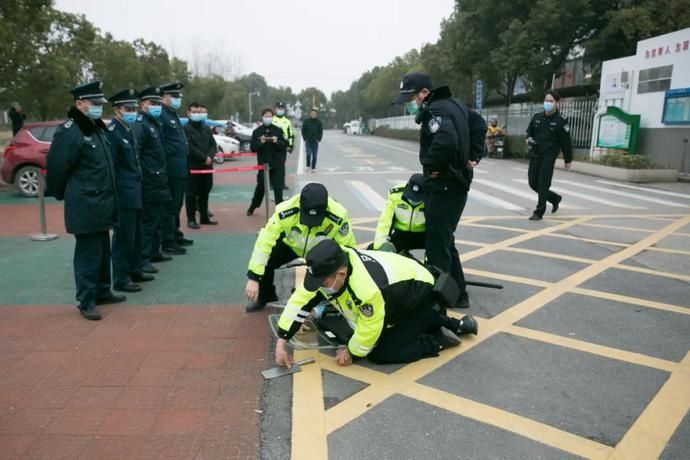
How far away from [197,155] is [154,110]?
199cm

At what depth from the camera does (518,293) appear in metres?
5.36

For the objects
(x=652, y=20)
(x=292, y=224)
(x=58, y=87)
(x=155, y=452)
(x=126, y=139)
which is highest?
(x=652, y=20)

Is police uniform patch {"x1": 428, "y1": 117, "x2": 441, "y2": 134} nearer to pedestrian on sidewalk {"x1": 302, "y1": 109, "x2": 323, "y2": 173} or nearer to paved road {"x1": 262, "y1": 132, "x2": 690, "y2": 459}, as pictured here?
paved road {"x1": 262, "y1": 132, "x2": 690, "y2": 459}

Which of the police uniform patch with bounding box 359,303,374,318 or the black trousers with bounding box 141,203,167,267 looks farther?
the black trousers with bounding box 141,203,167,267

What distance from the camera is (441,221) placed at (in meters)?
4.61

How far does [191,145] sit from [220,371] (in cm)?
523

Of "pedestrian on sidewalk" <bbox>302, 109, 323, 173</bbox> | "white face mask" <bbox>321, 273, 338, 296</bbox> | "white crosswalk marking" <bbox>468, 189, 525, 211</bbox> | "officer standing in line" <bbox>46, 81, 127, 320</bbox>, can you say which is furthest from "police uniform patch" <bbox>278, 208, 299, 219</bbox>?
"pedestrian on sidewalk" <bbox>302, 109, 323, 173</bbox>

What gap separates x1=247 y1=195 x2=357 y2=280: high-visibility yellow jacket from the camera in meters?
4.06

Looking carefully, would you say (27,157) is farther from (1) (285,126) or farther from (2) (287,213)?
(2) (287,213)

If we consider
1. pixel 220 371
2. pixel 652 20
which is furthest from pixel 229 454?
pixel 652 20

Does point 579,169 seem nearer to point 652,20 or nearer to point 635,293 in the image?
point 652,20

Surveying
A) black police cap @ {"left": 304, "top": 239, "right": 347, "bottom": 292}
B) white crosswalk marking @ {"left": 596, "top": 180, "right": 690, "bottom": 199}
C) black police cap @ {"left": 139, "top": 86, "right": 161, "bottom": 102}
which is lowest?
white crosswalk marking @ {"left": 596, "top": 180, "right": 690, "bottom": 199}

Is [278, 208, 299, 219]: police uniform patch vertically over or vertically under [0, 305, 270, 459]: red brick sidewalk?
over

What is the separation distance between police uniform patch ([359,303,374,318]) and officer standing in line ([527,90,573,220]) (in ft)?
20.2
